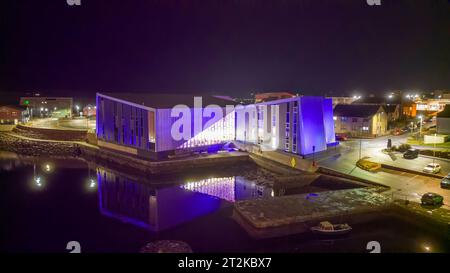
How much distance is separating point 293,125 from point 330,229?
24.8 feet

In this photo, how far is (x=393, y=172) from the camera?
1222 cm

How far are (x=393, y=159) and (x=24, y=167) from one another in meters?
17.6

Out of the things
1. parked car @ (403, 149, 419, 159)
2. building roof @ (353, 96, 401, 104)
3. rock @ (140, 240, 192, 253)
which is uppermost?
building roof @ (353, 96, 401, 104)

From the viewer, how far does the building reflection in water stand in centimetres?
1040

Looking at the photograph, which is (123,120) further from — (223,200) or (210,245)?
(210,245)

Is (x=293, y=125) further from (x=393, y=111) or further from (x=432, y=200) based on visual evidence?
(x=393, y=111)

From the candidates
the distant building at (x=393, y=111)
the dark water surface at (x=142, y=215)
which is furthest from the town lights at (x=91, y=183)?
the distant building at (x=393, y=111)

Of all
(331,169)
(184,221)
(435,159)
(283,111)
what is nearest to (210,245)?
(184,221)

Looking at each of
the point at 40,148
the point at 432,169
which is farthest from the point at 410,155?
the point at 40,148

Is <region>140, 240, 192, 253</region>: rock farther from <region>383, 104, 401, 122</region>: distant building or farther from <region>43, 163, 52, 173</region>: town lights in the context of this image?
<region>383, 104, 401, 122</region>: distant building

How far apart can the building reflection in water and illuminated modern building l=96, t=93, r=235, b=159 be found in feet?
8.14

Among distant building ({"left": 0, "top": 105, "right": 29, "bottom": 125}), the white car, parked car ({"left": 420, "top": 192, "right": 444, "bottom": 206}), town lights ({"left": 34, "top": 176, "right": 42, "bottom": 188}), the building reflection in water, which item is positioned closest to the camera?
parked car ({"left": 420, "top": 192, "right": 444, "bottom": 206})

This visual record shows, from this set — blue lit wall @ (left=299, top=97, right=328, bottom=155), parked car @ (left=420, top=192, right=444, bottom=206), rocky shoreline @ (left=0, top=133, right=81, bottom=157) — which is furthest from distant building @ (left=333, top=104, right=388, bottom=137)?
rocky shoreline @ (left=0, top=133, right=81, bottom=157)

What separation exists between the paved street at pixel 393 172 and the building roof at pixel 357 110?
4041 mm
